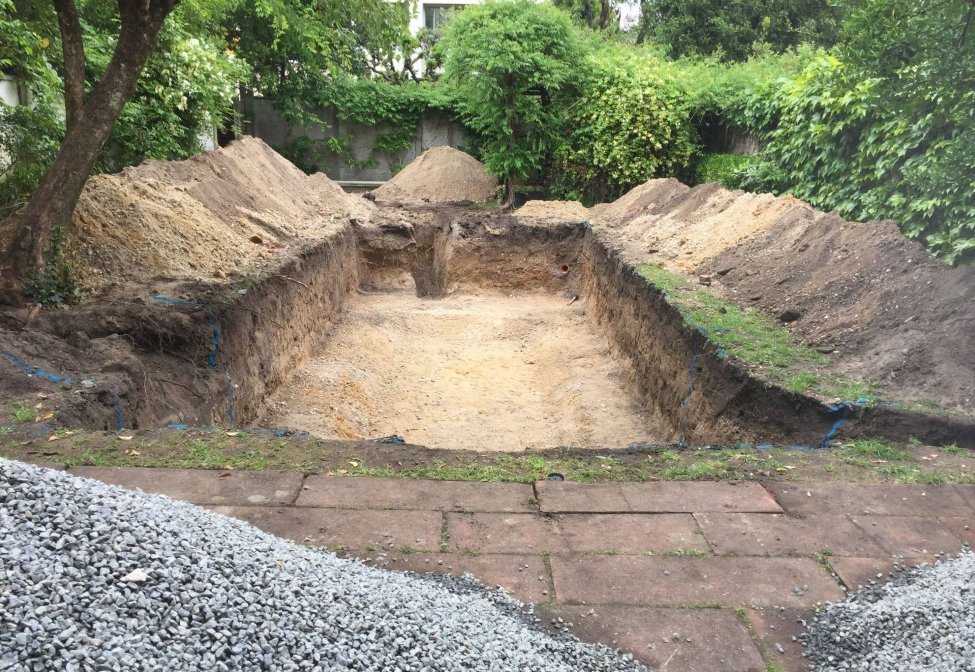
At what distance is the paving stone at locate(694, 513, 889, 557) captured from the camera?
2.84m

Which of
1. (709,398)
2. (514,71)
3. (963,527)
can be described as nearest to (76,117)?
(709,398)

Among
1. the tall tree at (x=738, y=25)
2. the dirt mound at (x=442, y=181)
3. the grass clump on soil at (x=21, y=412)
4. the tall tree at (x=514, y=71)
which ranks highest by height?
the tall tree at (x=738, y=25)

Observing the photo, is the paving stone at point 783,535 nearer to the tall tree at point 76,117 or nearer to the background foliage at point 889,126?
the background foliage at point 889,126

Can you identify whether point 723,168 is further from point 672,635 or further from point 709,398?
point 672,635

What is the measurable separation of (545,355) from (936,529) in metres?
6.24

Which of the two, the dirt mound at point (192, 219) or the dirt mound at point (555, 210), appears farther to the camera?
the dirt mound at point (555, 210)

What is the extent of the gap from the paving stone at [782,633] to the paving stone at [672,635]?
0.05 meters

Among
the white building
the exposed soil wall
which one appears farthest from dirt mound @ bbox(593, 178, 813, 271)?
the white building

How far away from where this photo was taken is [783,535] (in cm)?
294

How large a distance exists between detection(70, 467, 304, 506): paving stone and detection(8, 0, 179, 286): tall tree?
2.87m

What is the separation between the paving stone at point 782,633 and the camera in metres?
2.20

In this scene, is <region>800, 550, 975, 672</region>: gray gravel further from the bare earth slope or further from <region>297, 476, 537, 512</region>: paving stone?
the bare earth slope

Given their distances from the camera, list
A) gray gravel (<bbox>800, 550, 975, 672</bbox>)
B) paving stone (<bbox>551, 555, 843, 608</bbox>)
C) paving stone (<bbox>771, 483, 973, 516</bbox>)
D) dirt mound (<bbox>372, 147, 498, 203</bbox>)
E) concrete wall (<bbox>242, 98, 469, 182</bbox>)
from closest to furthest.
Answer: gray gravel (<bbox>800, 550, 975, 672</bbox>) < paving stone (<bbox>551, 555, 843, 608</bbox>) < paving stone (<bbox>771, 483, 973, 516</bbox>) < dirt mound (<bbox>372, 147, 498, 203</bbox>) < concrete wall (<bbox>242, 98, 469, 182</bbox>)

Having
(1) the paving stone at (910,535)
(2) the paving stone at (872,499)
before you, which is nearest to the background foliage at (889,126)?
(2) the paving stone at (872,499)
